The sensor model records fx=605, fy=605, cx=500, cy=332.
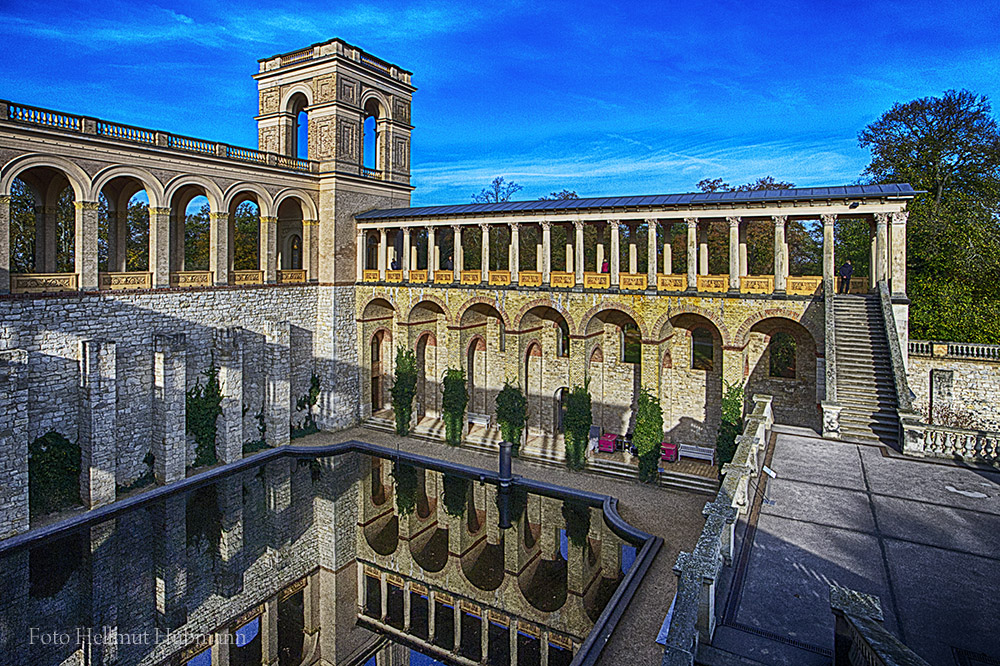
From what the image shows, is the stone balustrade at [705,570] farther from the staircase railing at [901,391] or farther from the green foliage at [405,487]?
the green foliage at [405,487]

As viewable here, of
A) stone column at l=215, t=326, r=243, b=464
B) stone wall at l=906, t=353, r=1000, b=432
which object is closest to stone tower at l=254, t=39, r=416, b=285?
stone column at l=215, t=326, r=243, b=464

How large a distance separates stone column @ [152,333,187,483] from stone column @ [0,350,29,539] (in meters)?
3.86

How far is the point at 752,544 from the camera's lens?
424 inches

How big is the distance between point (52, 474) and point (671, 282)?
68.3 feet

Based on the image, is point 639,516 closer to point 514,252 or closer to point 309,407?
point 514,252

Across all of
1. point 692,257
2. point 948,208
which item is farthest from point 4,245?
point 948,208

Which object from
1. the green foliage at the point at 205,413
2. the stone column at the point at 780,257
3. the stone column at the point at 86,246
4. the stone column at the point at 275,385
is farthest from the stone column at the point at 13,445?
the stone column at the point at 780,257

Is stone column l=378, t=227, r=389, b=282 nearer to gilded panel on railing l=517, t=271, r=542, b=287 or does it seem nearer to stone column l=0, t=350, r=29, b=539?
gilded panel on railing l=517, t=271, r=542, b=287

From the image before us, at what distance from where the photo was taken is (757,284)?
20.4m

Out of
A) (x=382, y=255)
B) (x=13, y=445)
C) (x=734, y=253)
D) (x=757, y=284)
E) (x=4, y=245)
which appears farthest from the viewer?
(x=382, y=255)

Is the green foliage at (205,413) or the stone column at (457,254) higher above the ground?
the stone column at (457,254)

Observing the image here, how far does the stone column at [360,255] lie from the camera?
93.1 feet

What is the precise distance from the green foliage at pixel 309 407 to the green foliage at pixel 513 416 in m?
8.70

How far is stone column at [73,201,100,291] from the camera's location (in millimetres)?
18891
